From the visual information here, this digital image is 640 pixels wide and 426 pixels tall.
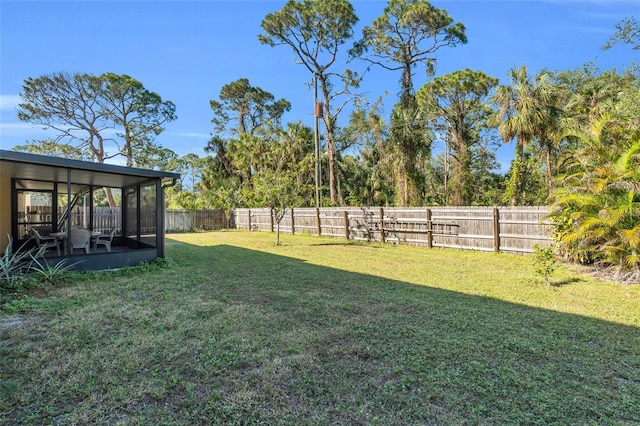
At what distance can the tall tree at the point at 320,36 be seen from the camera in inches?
739

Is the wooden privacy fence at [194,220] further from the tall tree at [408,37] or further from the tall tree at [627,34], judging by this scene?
the tall tree at [627,34]

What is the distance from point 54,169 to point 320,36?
662 inches

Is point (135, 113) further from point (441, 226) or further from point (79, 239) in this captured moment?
point (441, 226)

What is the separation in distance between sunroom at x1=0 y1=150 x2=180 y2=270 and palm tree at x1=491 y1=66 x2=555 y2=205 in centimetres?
1419

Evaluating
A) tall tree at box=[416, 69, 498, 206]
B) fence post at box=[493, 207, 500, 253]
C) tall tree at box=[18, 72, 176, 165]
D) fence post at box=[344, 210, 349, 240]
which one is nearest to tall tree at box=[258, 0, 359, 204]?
tall tree at box=[416, 69, 498, 206]

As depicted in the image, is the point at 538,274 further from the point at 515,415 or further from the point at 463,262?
the point at 515,415

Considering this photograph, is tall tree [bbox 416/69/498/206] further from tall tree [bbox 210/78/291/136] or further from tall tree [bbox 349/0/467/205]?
tall tree [bbox 210/78/291/136]

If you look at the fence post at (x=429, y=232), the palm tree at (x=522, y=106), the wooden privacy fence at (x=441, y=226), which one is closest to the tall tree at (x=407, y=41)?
the palm tree at (x=522, y=106)

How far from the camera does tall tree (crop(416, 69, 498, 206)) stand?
18.5 meters

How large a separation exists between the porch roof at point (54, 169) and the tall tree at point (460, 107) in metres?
15.6

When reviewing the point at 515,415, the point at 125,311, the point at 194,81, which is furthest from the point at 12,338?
the point at 194,81

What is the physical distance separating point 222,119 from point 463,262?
2613 centimetres

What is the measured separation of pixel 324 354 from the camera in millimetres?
3072

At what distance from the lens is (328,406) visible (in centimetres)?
229
